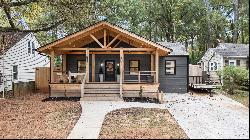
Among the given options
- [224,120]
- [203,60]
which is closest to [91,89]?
[224,120]

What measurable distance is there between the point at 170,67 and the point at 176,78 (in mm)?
909

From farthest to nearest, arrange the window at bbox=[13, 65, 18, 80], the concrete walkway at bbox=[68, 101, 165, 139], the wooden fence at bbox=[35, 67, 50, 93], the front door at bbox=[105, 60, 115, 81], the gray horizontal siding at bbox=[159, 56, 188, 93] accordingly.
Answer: the wooden fence at bbox=[35, 67, 50, 93]
the window at bbox=[13, 65, 18, 80]
the gray horizontal siding at bbox=[159, 56, 188, 93]
the front door at bbox=[105, 60, 115, 81]
the concrete walkway at bbox=[68, 101, 165, 139]

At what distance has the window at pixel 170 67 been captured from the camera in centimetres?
2705

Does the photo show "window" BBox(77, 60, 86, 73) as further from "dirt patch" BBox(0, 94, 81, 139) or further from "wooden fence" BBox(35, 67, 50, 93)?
"dirt patch" BBox(0, 94, 81, 139)

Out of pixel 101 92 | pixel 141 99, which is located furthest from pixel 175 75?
pixel 101 92

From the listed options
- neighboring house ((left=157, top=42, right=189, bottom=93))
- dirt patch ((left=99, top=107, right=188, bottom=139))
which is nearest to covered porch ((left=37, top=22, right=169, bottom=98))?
neighboring house ((left=157, top=42, right=189, bottom=93))

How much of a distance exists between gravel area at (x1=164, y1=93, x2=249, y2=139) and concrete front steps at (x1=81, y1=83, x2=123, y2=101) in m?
3.18

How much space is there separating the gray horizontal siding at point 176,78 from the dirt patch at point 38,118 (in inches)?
341

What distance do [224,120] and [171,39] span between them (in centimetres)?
3709

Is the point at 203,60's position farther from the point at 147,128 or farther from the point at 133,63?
the point at 147,128

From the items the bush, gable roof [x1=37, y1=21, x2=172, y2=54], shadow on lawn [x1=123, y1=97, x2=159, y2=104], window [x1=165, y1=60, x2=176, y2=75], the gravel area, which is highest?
gable roof [x1=37, y1=21, x2=172, y2=54]

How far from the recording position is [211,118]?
14961 mm

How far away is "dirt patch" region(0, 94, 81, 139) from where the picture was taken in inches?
459

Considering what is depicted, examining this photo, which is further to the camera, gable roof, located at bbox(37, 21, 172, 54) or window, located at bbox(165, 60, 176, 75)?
window, located at bbox(165, 60, 176, 75)
